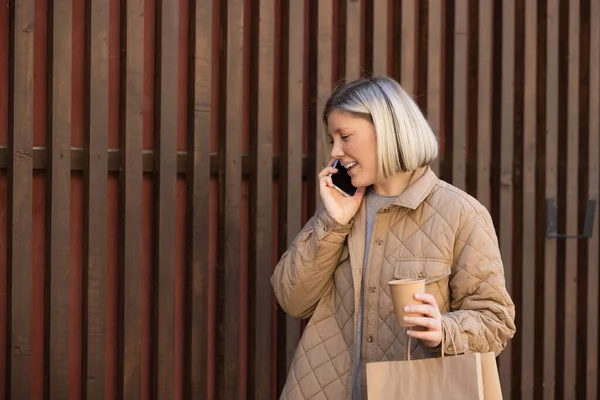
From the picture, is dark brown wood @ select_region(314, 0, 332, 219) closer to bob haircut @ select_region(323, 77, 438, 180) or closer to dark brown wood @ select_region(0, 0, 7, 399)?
dark brown wood @ select_region(0, 0, 7, 399)

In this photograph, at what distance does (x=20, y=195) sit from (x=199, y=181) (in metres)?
0.81

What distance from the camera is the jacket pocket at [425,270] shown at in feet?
9.87

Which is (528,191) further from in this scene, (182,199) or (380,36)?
(182,199)

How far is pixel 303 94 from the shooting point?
4867 mm

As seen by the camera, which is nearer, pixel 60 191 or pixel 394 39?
pixel 60 191

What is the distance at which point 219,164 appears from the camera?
4.61 meters

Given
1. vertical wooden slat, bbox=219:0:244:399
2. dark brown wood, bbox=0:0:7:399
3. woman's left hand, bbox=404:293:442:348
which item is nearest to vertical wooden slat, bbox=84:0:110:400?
dark brown wood, bbox=0:0:7:399

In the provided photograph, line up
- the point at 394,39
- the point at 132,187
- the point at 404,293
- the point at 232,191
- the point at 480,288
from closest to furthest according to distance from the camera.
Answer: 1. the point at 404,293
2. the point at 480,288
3. the point at 132,187
4. the point at 232,191
5. the point at 394,39

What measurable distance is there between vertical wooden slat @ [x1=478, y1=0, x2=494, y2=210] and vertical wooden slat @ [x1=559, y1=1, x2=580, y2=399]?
55 centimetres

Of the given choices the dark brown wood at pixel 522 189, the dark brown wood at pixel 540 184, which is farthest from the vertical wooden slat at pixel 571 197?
the dark brown wood at pixel 522 189

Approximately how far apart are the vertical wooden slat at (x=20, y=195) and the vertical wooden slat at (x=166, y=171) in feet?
1.89

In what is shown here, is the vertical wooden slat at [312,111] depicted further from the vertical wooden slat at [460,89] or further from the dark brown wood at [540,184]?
the dark brown wood at [540,184]

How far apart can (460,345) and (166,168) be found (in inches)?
77.5

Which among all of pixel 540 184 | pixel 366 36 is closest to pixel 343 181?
pixel 366 36
